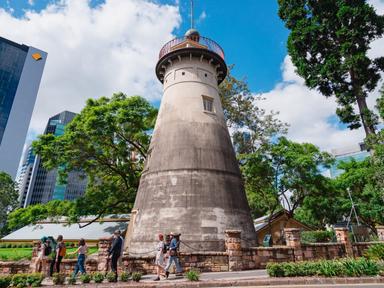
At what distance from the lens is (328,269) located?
8328 mm

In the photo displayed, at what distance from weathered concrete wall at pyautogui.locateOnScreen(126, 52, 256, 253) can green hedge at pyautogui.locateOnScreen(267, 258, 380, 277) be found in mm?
3255

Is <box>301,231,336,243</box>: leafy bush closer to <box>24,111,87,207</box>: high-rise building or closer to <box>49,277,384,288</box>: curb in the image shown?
Result: <box>49,277,384,288</box>: curb

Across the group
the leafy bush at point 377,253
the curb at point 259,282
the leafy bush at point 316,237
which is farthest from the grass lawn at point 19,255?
the leafy bush at point 316,237

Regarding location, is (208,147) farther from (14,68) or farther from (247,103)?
(14,68)

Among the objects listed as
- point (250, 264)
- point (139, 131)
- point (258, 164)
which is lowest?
point (250, 264)

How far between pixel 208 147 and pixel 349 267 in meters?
8.00

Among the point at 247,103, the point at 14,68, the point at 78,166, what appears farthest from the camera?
the point at 14,68

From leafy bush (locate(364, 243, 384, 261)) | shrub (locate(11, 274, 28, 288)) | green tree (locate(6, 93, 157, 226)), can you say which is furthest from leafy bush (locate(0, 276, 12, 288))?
leafy bush (locate(364, 243, 384, 261))

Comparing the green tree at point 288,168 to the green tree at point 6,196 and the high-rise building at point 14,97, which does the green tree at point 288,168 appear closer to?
the green tree at point 6,196

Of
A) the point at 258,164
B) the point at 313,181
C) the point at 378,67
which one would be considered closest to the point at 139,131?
the point at 258,164

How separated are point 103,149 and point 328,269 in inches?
700

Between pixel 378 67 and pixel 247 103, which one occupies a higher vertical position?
pixel 247 103

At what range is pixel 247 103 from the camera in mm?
27875

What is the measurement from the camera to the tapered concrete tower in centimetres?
1157
